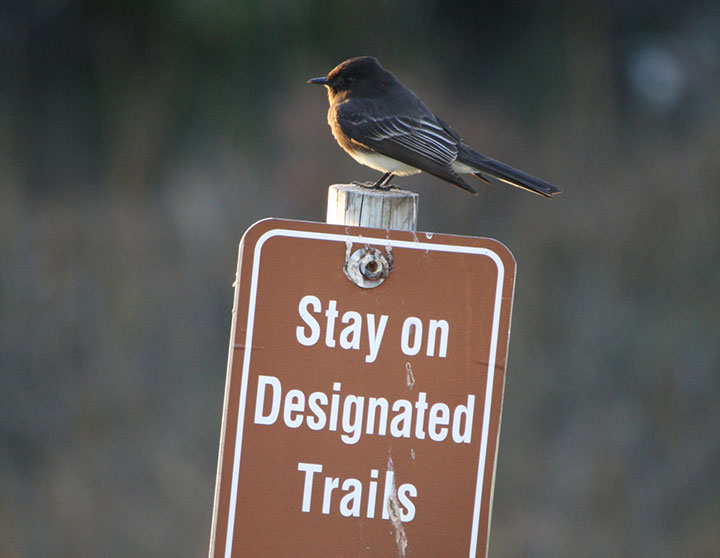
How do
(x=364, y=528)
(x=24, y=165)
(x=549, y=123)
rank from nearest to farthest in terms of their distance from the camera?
(x=364, y=528), (x=24, y=165), (x=549, y=123)

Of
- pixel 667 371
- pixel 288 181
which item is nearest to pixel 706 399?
pixel 667 371

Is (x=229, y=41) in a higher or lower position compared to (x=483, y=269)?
higher

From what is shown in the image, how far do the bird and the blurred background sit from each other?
2919 millimetres

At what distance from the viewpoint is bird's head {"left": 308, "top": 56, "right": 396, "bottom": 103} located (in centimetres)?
347

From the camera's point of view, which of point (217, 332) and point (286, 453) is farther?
point (217, 332)

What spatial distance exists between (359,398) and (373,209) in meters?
0.46

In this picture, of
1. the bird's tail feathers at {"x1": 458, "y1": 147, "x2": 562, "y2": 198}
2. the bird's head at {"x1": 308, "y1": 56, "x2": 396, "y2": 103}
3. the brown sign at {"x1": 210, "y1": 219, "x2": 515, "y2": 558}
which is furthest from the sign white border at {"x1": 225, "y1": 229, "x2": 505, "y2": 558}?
the bird's head at {"x1": 308, "y1": 56, "x2": 396, "y2": 103}

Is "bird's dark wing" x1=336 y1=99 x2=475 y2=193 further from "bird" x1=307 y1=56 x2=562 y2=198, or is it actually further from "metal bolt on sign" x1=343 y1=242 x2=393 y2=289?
"metal bolt on sign" x1=343 y1=242 x2=393 y2=289

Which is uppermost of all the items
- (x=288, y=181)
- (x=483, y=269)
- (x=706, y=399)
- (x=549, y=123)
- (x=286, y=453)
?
(x=549, y=123)

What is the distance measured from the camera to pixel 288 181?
21.9 ft

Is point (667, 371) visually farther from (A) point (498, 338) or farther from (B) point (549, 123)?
(A) point (498, 338)

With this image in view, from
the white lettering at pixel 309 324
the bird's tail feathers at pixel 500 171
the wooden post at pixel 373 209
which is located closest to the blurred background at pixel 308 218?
the bird's tail feathers at pixel 500 171

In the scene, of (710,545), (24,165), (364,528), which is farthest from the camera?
(24,165)

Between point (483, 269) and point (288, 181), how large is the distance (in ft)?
16.5
